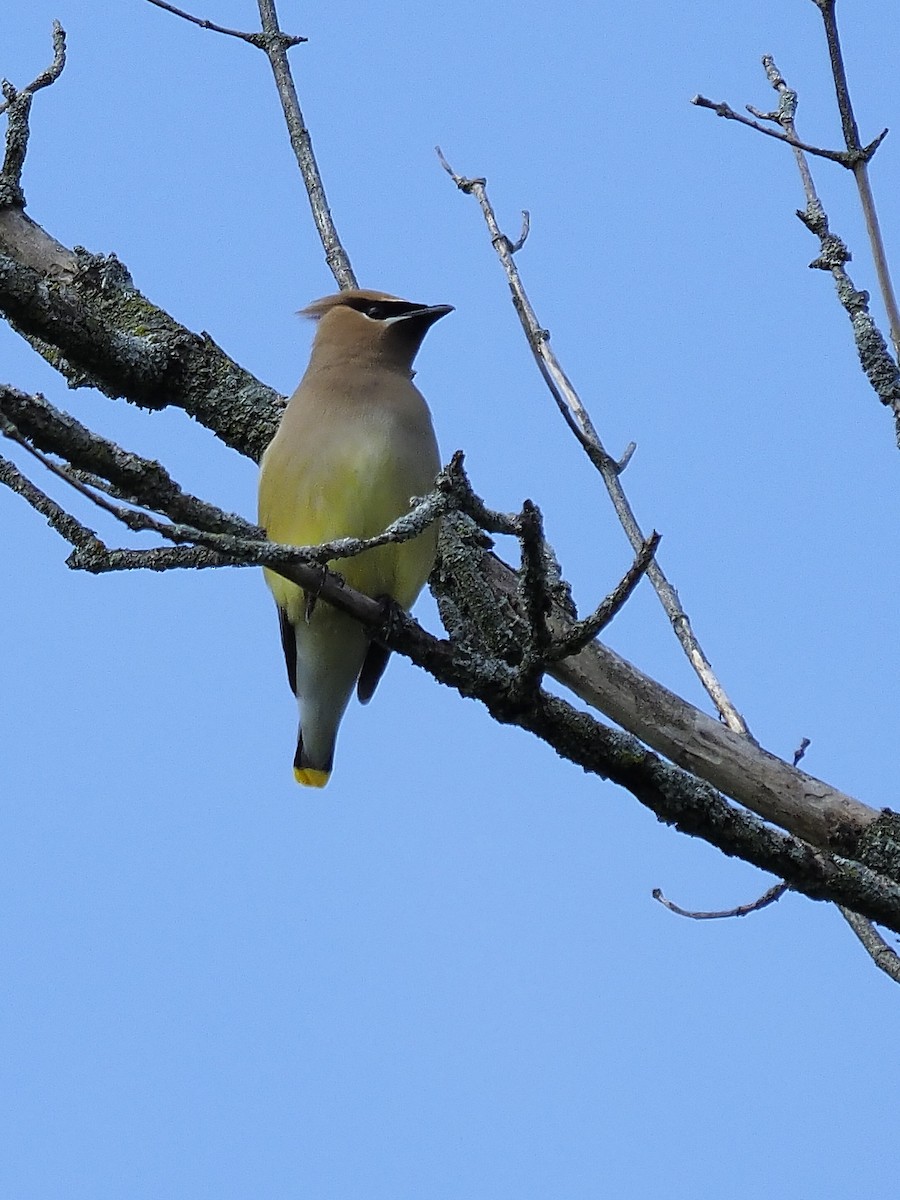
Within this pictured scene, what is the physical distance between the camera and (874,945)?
321cm

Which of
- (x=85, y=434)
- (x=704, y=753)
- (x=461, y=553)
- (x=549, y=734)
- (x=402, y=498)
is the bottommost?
(x=85, y=434)

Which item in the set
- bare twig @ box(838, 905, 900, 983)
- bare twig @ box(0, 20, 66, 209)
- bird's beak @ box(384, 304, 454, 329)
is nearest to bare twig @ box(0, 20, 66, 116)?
bare twig @ box(0, 20, 66, 209)

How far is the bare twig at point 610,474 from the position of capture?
356cm

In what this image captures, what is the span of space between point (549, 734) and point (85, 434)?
3.36ft

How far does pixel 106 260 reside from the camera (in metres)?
4.29

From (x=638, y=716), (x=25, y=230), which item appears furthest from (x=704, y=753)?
(x=25, y=230)

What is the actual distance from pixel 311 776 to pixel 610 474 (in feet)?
5.68

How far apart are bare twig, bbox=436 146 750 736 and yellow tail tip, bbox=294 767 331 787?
158 centimetres

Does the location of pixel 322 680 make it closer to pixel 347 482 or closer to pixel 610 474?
pixel 347 482

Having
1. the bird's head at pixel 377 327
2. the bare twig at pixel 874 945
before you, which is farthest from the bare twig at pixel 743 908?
the bird's head at pixel 377 327

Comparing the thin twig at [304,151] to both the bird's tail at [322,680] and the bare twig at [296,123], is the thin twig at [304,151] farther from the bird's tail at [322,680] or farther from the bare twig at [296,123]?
the bird's tail at [322,680]

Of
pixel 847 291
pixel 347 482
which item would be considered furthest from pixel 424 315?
pixel 847 291

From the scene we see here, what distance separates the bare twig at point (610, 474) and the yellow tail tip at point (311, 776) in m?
1.58

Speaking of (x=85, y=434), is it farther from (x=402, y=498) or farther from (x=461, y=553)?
(x=402, y=498)
